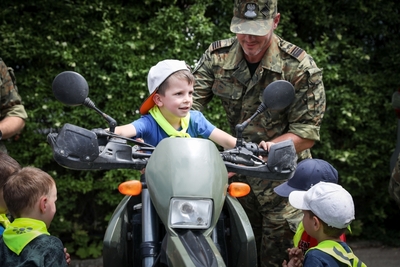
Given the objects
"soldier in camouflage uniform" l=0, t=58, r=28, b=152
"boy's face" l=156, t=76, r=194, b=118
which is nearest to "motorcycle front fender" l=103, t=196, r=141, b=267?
"boy's face" l=156, t=76, r=194, b=118

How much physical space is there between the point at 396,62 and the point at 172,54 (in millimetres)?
2180

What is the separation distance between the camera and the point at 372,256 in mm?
6730

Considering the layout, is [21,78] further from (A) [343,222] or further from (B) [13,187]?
(A) [343,222]

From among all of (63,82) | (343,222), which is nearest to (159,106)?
(63,82)

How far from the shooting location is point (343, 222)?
335 centimetres

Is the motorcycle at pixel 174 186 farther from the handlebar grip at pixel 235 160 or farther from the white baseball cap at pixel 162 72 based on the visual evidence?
the white baseball cap at pixel 162 72

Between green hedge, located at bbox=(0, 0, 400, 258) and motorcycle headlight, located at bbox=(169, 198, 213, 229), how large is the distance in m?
3.28

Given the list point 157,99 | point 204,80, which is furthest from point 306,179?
point 204,80

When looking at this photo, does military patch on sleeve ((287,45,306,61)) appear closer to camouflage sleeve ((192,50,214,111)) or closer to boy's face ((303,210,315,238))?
camouflage sleeve ((192,50,214,111))

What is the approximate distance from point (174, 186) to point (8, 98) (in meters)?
2.70

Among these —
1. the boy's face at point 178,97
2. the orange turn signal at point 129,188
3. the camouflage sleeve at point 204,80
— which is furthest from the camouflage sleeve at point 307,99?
the orange turn signal at point 129,188

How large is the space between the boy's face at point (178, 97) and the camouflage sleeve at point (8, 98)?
1.94 metres

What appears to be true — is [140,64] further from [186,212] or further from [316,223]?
[186,212]

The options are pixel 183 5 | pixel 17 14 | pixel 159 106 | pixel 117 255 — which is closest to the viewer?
pixel 117 255
